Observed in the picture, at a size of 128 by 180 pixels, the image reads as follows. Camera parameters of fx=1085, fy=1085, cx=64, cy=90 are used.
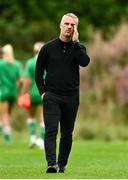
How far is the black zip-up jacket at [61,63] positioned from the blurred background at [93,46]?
17.0 m

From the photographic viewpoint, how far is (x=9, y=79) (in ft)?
76.4

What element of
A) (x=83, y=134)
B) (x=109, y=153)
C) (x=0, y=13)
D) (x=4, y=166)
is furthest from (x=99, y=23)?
(x=4, y=166)

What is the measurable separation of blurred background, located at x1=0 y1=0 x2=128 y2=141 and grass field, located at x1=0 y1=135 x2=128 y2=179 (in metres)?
10.2

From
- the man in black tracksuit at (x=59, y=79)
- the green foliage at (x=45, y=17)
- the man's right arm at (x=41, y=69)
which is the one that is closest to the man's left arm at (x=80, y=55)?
→ the man in black tracksuit at (x=59, y=79)

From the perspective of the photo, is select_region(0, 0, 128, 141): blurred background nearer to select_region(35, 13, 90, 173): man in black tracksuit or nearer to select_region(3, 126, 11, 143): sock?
select_region(3, 126, 11, 143): sock

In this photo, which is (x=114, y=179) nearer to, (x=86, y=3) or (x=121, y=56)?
(x=121, y=56)

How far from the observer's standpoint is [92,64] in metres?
41.4

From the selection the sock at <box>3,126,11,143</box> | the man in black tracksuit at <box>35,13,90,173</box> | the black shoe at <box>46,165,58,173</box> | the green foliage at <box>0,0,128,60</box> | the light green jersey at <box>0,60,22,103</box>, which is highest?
the man in black tracksuit at <box>35,13,90,173</box>

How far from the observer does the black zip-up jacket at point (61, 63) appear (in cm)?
1386

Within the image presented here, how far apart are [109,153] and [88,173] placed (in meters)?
5.55

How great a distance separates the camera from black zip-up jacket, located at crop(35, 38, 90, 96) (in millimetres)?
13859

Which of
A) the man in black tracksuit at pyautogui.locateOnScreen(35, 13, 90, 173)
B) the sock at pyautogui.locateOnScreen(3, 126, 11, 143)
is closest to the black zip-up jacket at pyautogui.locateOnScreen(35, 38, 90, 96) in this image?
the man in black tracksuit at pyautogui.locateOnScreen(35, 13, 90, 173)

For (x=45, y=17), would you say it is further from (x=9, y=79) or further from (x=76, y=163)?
(x=76, y=163)

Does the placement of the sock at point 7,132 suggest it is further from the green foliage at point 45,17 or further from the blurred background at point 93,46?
the green foliage at point 45,17
